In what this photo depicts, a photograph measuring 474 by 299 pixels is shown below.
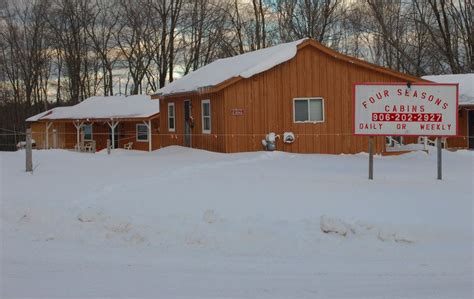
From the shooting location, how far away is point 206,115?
2350 centimetres

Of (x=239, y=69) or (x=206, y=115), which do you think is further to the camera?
(x=206, y=115)

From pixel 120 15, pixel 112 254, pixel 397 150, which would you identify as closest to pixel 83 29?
pixel 120 15

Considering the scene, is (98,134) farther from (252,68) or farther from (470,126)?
(470,126)

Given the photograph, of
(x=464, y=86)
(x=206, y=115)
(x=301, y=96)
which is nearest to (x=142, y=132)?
(x=206, y=115)

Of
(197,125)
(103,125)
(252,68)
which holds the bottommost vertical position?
(197,125)

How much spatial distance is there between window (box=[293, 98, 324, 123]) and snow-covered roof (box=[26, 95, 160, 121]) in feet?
44.1

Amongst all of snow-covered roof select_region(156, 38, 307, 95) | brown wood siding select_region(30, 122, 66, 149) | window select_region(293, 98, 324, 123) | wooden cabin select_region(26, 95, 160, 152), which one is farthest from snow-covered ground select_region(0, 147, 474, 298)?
brown wood siding select_region(30, 122, 66, 149)

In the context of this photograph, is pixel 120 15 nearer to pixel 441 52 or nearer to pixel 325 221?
pixel 441 52

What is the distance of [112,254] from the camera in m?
8.41

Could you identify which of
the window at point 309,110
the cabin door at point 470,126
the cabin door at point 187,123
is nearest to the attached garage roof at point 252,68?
the cabin door at point 187,123

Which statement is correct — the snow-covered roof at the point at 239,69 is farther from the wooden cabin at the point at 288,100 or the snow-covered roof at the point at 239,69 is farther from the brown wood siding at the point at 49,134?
the brown wood siding at the point at 49,134

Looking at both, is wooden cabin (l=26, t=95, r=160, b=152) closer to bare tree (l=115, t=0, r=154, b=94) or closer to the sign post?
bare tree (l=115, t=0, r=154, b=94)

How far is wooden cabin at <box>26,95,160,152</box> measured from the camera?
117 ft

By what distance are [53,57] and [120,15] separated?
314 inches
